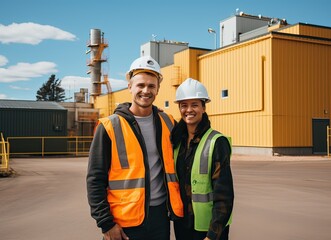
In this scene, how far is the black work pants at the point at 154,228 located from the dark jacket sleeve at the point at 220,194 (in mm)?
406

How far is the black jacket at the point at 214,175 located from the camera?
2.68 meters

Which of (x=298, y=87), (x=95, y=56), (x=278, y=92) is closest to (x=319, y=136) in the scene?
(x=298, y=87)

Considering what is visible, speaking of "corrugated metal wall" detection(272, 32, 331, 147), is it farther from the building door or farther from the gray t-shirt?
the gray t-shirt

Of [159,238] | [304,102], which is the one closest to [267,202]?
[159,238]

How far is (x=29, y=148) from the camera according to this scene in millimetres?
24828

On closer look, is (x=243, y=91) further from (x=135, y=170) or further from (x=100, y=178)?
(x=100, y=178)

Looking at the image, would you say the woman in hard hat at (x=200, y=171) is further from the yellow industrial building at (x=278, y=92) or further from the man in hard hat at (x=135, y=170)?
the yellow industrial building at (x=278, y=92)

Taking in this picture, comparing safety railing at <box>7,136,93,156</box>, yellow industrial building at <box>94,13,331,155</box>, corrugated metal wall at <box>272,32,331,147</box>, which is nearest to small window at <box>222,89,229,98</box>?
yellow industrial building at <box>94,13,331,155</box>

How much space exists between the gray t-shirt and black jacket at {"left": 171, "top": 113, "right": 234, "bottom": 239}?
0.58 ft

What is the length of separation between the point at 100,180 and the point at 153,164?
18.1 inches

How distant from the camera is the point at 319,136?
2344cm

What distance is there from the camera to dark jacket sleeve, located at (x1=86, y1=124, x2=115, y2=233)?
2.61 m

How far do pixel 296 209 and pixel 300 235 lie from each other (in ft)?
6.48

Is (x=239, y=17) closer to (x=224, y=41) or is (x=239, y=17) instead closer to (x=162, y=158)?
(x=224, y=41)
